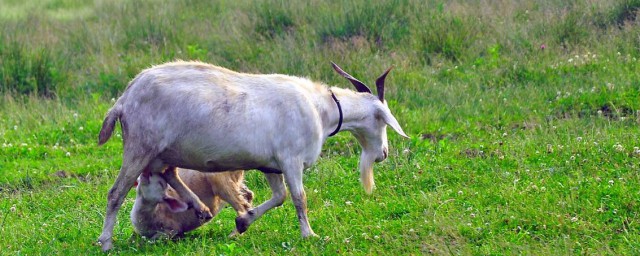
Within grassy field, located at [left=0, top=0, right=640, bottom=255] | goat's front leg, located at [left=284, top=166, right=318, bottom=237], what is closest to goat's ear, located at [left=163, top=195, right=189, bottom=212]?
grassy field, located at [left=0, top=0, right=640, bottom=255]

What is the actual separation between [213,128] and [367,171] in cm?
162

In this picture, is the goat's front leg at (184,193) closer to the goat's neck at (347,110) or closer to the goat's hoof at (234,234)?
the goat's hoof at (234,234)

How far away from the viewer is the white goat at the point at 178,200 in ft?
22.1

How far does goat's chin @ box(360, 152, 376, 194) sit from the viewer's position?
751 centimetres

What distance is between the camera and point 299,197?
664 centimetres

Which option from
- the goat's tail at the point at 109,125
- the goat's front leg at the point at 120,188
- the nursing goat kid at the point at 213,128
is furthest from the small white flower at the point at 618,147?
the goat's tail at the point at 109,125

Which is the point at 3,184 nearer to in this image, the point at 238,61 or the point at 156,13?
the point at 238,61

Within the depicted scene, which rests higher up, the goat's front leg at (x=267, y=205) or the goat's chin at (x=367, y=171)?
the goat's front leg at (x=267, y=205)

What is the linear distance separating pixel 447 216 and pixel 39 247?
280 centimetres

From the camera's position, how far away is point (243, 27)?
550 inches

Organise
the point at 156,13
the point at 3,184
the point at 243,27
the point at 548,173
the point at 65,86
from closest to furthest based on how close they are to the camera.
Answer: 1. the point at 548,173
2. the point at 3,184
3. the point at 65,86
4. the point at 243,27
5. the point at 156,13

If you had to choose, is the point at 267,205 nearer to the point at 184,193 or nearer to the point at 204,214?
the point at 204,214

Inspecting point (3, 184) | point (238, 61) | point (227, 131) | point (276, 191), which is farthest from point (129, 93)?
point (238, 61)

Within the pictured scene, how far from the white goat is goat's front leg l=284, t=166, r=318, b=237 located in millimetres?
596
